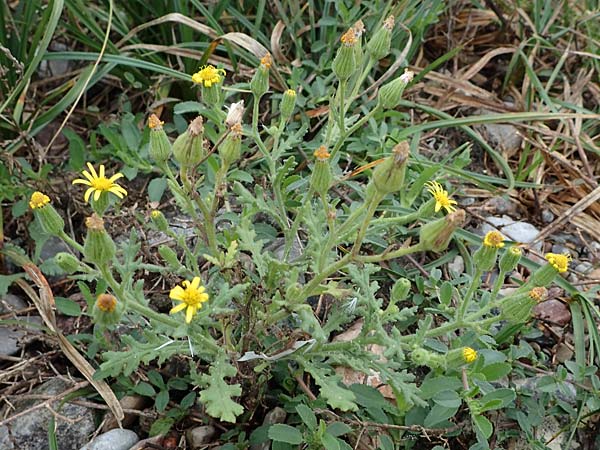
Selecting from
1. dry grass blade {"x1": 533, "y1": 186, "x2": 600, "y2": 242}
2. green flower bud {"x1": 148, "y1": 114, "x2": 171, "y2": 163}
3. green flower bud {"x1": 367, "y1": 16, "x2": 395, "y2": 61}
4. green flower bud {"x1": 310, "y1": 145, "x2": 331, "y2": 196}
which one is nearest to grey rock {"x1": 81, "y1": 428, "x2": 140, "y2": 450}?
green flower bud {"x1": 148, "y1": 114, "x2": 171, "y2": 163}

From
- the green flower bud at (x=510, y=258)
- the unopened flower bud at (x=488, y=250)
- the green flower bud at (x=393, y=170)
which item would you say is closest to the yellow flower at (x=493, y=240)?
the unopened flower bud at (x=488, y=250)

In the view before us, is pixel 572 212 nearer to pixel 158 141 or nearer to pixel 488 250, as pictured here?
pixel 488 250

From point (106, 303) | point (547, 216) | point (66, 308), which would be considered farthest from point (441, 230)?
point (547, 216)

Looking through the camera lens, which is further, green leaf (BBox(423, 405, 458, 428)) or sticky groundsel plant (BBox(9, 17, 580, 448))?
green leaf (BBox(423, 405, 458, 428))

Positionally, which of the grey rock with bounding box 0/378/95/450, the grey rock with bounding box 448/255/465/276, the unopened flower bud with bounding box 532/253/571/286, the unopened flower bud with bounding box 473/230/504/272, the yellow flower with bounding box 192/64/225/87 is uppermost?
the yellow flower with bounding box 192/64/225/87

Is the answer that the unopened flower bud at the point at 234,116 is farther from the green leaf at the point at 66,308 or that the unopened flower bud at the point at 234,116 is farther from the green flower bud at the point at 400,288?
the green leaf at the point at 66,308

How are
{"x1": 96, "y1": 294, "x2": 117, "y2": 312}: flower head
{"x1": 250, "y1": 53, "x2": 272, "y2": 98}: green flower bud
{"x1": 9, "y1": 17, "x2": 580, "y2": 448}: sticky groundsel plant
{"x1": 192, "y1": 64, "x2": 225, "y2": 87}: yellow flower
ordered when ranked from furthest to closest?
{"x1": 250, "y1": 53, "x2": 272, "y2": 98}: green flower bud < {"x1": 192, "y1": 64, "x2": 225, "y2": 87}: yellow flower < {"x1": 9, "y1": 17, "x2": 580, "y2": 448}: sticky groundsel plant < {"x1": 96, "y1": 294, "x2": 117, "y2": 312}: flower head

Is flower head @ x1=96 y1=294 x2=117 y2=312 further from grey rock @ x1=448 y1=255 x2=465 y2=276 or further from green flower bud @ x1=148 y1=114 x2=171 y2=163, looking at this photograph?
grey rock @ x1=448 y1=255 x2=465 y2=276
